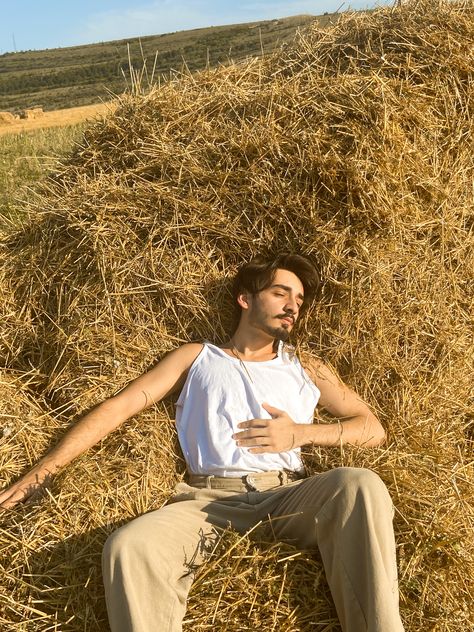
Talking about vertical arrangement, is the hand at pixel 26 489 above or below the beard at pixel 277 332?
below

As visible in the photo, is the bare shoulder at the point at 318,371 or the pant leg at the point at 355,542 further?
the bare shoulder at the point at 318,371

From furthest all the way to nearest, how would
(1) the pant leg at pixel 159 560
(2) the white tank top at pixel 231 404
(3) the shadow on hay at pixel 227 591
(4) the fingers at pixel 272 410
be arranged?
(4) the fingers at pixel 272 410, (2) the white tank top at pixel 231 404, (3) the shadow on hay at pixel 227 591, (1) the pant leg at pixel 159 560

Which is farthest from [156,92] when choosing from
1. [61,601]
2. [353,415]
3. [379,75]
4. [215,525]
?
[61,601]

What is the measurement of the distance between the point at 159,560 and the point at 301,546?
67cm

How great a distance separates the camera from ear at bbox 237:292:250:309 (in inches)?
165

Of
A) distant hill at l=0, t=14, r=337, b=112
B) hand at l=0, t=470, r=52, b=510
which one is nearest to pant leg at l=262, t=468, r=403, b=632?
hand at l=0, t=470, r=52, b=510

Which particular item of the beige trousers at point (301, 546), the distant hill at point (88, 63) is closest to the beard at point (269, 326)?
the beige trousers at point (301, 546)

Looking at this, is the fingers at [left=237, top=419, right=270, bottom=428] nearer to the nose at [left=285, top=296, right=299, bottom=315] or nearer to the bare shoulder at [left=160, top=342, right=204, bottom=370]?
the bare shoulder at [left=160, top=342, right=204, bottom=370]

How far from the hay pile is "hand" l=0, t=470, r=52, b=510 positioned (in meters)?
0.21

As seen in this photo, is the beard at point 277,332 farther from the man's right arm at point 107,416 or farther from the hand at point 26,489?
the hand at point 26,489

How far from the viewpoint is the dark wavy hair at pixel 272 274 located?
4164 mm

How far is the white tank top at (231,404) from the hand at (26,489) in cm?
71

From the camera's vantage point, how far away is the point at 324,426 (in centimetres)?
387

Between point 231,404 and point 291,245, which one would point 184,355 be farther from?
point 291,245
